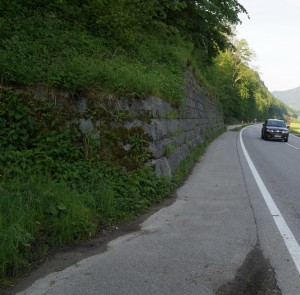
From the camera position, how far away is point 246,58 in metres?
64.8

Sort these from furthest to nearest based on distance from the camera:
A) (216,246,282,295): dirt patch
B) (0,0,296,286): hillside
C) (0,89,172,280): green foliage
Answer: (0,0,296,286): hillside → (0,89,172,280): green foliage → (216,246,282,295): dirt patch

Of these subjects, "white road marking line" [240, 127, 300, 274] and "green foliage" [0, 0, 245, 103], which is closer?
"white road marking line" [240, 127, 300, 274]

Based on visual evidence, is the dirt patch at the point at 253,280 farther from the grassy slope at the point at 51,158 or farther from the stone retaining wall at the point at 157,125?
the stone retaining wall at the point at 157,125

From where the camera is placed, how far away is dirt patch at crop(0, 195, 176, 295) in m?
3.69

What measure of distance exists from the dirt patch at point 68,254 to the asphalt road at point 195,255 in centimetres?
10

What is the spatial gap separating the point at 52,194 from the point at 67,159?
57.2 inches

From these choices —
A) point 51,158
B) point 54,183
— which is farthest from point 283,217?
Answer: point 51,158

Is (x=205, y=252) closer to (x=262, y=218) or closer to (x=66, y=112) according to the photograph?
(x=262, y=218)

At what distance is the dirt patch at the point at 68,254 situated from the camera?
3.69 metres

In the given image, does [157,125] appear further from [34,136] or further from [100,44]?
[100,44]

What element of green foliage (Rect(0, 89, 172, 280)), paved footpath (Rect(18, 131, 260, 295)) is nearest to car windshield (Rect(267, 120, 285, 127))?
green foliage (Rect(0, 89, 172, 280))

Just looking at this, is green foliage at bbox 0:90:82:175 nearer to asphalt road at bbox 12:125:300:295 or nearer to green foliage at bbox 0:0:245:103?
green foliage at bbox 0:0:245:103

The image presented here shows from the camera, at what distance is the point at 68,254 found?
4.38 meters

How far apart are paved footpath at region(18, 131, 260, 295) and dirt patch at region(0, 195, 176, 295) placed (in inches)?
3.7
